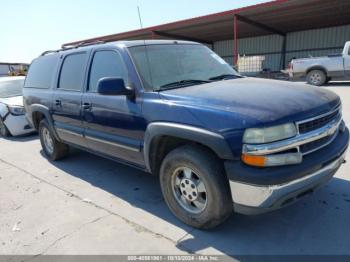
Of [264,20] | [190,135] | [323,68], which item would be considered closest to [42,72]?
[190,135]

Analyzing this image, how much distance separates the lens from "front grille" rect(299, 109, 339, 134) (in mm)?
2514

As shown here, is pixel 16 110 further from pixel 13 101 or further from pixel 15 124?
pixel 13 101

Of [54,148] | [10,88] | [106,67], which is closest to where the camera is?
[106,67]

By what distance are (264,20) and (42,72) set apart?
17432 mm

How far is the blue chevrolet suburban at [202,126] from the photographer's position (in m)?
2.40

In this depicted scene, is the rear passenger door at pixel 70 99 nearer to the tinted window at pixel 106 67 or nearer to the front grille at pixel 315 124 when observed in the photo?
the tinted window at pixel 106 67

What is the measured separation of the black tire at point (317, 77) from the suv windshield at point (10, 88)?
12511 mm

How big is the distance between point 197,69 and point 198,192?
1561 mm

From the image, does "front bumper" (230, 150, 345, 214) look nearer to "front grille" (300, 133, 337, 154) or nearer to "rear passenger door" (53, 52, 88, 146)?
"front grille" (300, 133, 337, 154)

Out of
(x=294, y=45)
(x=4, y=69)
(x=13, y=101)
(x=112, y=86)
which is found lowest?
(x=4, y=69)

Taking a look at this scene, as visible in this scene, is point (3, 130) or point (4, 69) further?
point (4, 69)

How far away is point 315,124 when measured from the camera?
8.64ft

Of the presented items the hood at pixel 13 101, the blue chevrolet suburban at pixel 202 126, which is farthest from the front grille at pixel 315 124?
the hood at pixel 13 101

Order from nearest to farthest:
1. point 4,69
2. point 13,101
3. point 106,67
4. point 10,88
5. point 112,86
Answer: point 112,86, point 106,67, point 13,101, point 10,88, point 4,69
